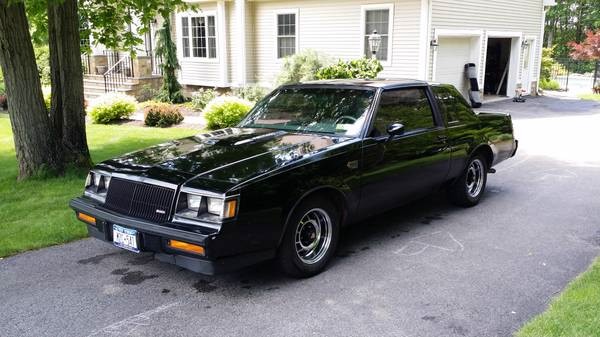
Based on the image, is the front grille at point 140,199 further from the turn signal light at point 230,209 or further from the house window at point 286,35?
the house window at point 286,35

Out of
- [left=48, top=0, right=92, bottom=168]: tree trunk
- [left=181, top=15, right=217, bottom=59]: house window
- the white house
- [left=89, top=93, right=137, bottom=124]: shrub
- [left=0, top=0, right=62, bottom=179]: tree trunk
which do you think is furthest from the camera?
[left=181, top=15, right=217, bottom=59]: house window

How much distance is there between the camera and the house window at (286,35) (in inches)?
735

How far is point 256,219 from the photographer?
4.09m

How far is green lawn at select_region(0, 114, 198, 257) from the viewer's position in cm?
572

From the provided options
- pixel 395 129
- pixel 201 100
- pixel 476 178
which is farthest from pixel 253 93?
pixel 395 129

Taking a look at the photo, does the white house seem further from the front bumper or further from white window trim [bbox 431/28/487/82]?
the front bumper

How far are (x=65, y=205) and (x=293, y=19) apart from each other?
1317cm

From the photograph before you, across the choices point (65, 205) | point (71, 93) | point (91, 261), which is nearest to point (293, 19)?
point (71, 93)

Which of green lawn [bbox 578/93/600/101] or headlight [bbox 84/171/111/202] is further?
green lawn [bbox 578/93/600/101]

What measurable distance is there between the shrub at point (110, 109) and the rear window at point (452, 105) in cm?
1110

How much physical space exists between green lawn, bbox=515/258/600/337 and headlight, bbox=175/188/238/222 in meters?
2.17

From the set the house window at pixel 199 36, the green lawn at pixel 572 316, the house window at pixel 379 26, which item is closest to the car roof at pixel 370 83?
the green lawn at pixel 572 316

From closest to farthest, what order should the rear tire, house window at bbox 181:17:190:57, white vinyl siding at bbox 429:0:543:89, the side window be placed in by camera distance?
the side window
the rear tire
white vinyl siding at bbox 429:0:543:89
house window at bbox 181:17:190:57

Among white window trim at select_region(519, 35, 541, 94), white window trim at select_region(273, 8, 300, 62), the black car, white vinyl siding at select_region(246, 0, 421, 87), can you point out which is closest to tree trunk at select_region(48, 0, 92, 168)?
the black car
